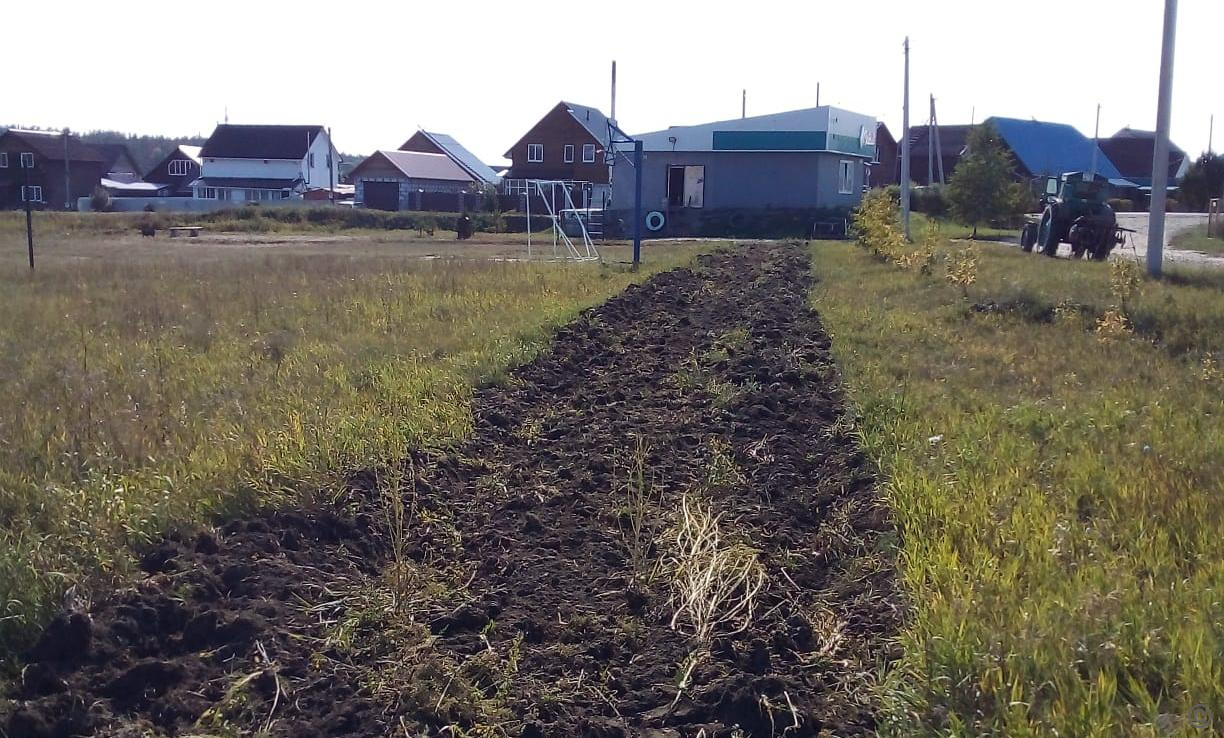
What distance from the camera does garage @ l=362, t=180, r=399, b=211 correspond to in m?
64.6

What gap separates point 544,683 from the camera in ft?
14.7

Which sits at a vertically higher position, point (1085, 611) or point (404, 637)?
point (1085, 611)

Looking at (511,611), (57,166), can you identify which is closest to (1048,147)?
(57,166)

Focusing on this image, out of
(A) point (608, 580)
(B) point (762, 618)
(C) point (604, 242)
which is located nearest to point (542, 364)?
(A) point (608, 580)

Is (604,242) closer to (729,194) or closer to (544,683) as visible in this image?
(729,194)

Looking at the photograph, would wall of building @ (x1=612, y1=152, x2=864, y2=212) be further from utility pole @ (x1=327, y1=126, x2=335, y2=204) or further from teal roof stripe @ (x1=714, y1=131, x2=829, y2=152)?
utility pole @ (x1=327, y1=126, x2=335, y2=204)

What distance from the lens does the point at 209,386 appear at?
9.23 m

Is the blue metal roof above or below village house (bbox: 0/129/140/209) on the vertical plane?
above

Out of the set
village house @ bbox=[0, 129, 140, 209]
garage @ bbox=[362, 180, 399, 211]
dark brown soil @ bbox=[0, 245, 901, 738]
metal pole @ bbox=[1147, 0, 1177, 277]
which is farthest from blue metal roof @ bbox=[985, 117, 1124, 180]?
dark brown soil @ bbox=[0, 245, 901, 738]

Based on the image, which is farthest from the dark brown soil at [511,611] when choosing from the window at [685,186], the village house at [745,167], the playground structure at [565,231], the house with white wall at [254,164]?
the house with white wall at [254,164]

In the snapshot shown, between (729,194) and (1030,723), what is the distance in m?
42.6

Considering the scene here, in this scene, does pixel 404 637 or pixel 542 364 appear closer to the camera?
pixel 404 637

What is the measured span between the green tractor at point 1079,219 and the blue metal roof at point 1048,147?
140 feet

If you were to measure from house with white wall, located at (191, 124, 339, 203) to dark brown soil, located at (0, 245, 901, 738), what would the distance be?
68707 mm
